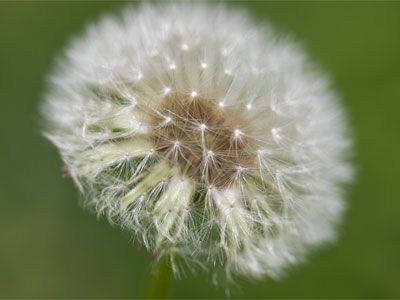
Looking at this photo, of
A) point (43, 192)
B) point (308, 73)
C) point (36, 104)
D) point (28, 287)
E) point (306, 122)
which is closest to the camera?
point (306, 122)

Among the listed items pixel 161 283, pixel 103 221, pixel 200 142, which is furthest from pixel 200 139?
pixel 103 221

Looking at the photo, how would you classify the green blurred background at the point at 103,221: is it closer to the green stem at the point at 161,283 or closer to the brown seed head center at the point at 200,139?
the green stem at the point at 161,283

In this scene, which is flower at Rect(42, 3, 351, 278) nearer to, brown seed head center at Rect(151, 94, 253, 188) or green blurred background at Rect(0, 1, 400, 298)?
brown seed head center at Rect(151, 94, 253, 188)

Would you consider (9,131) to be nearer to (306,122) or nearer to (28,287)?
(28,287)

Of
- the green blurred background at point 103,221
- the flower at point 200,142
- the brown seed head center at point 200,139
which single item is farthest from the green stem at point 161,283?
the green blurred background at point 103,221

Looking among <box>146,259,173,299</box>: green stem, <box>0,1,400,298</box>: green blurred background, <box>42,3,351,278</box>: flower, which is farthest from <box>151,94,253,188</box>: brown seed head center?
<box>0,1,400,298</box>: green blurred background

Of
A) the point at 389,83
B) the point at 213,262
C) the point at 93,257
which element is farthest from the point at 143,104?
the point at 389,83
